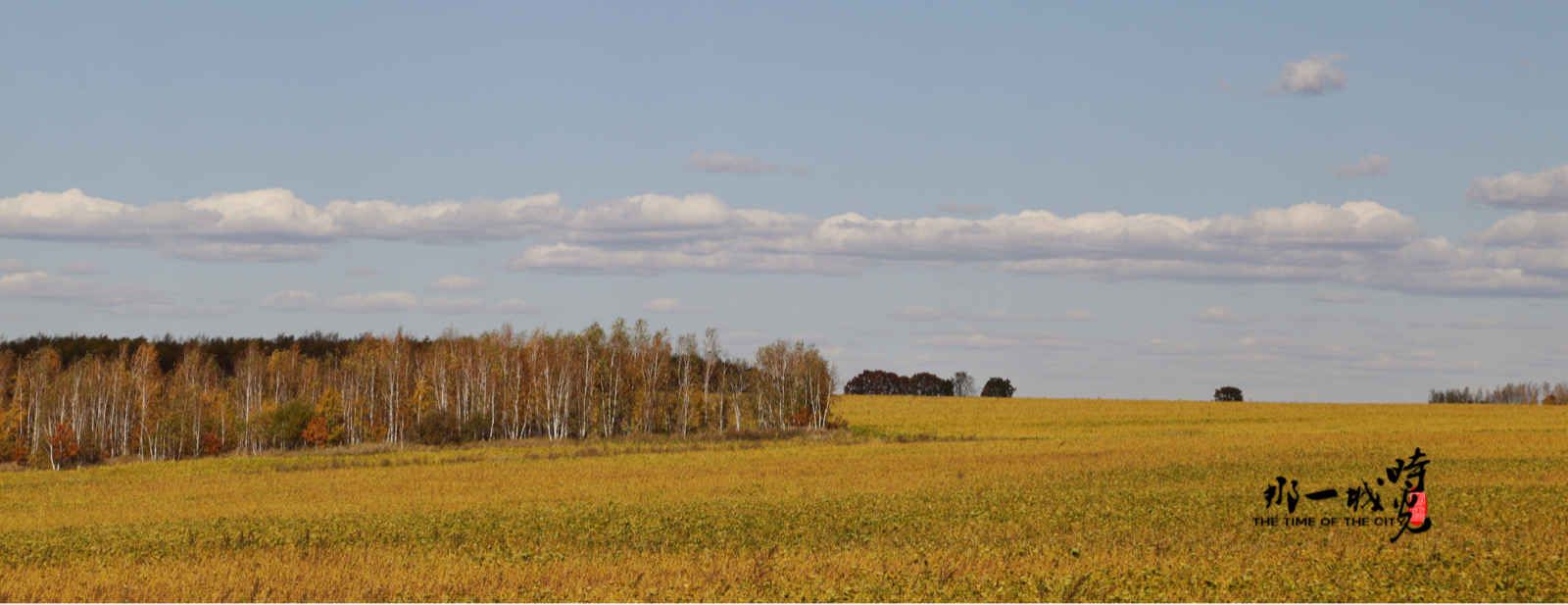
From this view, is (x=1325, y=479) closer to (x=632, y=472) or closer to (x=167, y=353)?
(x=632, y=472)

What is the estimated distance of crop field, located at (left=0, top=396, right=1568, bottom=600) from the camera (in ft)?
60.5

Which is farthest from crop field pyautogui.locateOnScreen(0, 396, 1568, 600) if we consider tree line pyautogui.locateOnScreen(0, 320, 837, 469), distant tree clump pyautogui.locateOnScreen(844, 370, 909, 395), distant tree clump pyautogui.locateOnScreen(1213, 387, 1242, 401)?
distant tree clump pyautogui.locateOnScreen(844, 370, 909, 395)

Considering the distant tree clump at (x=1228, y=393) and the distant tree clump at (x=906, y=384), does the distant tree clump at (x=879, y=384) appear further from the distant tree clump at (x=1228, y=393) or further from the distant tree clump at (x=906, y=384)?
the distant tree clump at (x=1228, y=393)

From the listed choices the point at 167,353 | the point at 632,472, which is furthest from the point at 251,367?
the point at 632,472

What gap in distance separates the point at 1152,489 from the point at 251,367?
98174 mm

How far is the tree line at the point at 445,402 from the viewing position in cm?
9638

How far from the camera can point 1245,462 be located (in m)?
48.0

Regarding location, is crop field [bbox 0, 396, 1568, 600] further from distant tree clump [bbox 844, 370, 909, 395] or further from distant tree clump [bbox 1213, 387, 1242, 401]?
distant tree clump [bbox 844, 370, 909, 395]

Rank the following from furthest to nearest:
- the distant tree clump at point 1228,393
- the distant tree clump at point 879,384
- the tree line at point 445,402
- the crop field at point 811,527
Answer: the distant tree clump at point 879,384 → the distant tree clump at point 1228,393 → the tree line at point 445,402 → the crop field at point 811,527

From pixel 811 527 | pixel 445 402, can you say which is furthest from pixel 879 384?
pixel 811 527

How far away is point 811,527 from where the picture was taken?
28656mm

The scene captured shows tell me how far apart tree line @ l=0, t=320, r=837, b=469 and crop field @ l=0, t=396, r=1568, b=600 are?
32205mm

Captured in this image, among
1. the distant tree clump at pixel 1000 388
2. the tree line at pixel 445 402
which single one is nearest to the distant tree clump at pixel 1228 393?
the distant tree clump at pixel 1000 388

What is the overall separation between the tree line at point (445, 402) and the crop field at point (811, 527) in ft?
106
